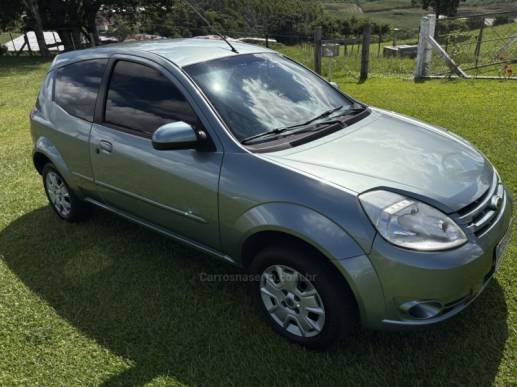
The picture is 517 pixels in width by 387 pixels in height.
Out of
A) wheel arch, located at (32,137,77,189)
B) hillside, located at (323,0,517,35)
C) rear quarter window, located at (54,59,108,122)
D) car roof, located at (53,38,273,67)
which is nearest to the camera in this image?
car roof, located at (53,38,273,67)

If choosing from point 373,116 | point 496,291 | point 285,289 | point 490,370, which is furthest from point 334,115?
point 490,370

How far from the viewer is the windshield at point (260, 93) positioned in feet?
9.51

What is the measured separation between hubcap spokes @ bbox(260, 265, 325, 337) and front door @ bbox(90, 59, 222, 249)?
1.56 ft

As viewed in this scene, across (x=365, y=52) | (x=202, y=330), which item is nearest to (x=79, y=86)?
(x=202, y=330)

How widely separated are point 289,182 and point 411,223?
667mm

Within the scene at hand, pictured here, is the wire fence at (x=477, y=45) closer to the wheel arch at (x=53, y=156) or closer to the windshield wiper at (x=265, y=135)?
the windshield wiper at (x=265, y=135)

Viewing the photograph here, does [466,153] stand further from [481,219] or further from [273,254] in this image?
[273,254]

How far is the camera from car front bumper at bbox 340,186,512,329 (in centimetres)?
217

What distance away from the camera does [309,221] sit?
2344mm

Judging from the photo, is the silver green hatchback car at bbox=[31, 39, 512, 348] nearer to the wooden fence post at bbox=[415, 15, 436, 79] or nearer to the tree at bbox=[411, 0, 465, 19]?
the wooden fence post at bbox=[415, 15, 436, 79]

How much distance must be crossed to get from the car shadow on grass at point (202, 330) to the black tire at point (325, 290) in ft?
0.55

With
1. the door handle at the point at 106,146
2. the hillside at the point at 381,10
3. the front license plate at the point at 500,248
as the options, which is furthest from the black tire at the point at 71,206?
the hillside at the point at 381,10

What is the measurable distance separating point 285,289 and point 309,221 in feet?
1.73

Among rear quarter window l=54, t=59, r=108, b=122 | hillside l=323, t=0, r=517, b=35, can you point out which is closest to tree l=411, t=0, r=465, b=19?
hillside l=323, t=0, r=517, b=35
